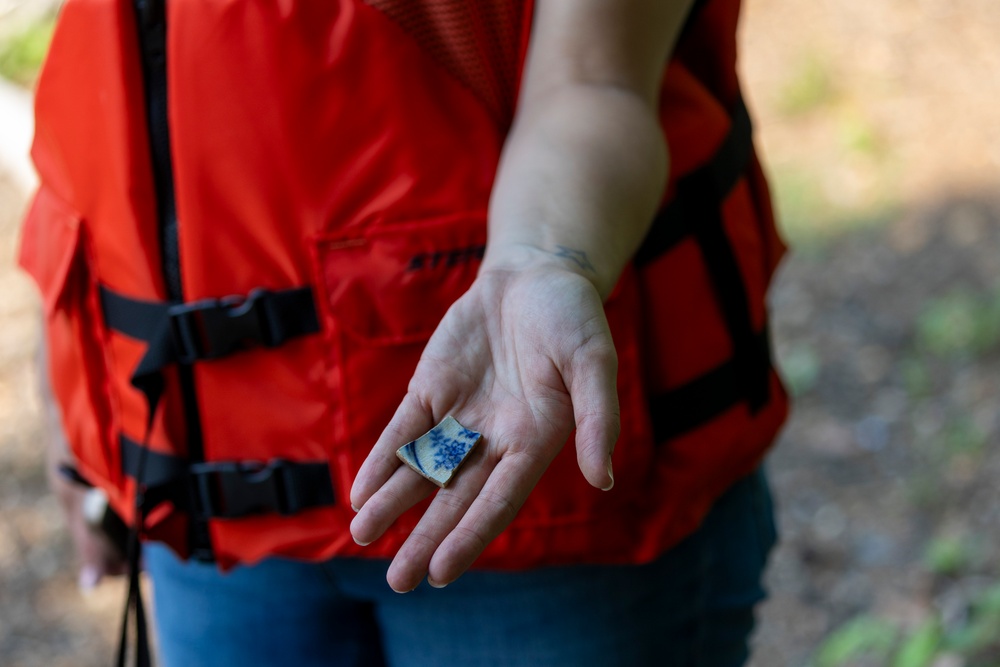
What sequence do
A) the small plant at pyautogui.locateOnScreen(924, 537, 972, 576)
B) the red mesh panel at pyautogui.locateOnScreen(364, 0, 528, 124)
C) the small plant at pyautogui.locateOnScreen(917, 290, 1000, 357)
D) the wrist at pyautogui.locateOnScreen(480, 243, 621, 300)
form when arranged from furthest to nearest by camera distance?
the small plant at pyautogui.locateOnScreen(917, 290, 1000, 357) < the small plant at pyautogui.locateOnScreen(924, 537, 972, 576) < the red mesh panel at pyautogui.locateOnScreen(364, 0, 528, 124) < the wrist at pyautogui.locateOnScreen(480, 243, 621, 300)

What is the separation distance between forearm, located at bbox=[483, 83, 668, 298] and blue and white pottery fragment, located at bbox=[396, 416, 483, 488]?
0.85 feet

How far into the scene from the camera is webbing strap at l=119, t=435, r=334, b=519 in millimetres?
1610

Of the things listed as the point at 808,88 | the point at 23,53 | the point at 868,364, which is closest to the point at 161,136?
the point at 868,364

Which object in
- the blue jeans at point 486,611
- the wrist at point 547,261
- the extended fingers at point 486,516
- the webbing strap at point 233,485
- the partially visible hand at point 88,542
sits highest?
the wrist at point 547,261

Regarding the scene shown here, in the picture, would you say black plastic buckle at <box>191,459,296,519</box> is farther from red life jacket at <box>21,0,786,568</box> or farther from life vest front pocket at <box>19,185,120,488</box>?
life vest front pocket at <box>19,185,120,488</box>

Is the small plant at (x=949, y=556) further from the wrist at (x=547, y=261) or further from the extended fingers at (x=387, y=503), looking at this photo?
the extended fingers at (x=387, y=503)

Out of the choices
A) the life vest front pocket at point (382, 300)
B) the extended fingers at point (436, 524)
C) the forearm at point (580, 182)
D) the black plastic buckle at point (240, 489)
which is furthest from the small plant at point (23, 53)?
the extended fingers at point (436, 524)

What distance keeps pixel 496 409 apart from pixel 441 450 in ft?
0.35

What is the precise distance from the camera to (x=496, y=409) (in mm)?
1446

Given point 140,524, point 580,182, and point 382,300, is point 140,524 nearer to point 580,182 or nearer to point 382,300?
point 382,300

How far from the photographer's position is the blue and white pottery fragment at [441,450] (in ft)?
4.45

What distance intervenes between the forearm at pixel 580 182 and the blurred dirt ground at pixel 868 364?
2.10 meters

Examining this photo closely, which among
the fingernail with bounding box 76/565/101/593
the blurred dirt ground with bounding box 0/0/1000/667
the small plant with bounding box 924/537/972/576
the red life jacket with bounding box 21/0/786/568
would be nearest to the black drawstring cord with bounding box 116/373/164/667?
the red life jacket with bounding box 21/0/786/568

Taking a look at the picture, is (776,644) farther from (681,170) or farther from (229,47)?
(229,47)
